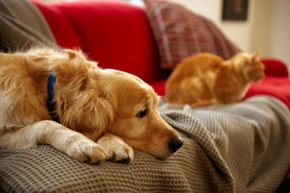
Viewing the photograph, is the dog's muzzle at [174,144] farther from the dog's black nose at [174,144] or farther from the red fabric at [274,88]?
the red fabric at [274,88]

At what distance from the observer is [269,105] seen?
2.07m

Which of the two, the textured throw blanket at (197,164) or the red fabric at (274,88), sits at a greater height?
the textured throw blanket at (197,164)

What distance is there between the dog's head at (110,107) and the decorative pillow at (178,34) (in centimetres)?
175

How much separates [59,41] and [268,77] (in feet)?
5.81

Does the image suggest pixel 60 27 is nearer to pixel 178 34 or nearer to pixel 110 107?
pixel 178 34

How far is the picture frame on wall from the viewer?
429 cm

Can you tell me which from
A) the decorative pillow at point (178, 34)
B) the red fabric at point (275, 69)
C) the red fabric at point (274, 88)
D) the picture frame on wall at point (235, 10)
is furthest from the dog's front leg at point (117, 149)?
the picture frame on wall at point (235, 10)

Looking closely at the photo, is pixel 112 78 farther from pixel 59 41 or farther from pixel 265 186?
pixel 59 41

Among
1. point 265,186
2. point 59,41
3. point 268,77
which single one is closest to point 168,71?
point 268,77

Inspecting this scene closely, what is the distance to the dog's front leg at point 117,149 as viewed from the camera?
3.25 feet

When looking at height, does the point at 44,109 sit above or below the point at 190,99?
above

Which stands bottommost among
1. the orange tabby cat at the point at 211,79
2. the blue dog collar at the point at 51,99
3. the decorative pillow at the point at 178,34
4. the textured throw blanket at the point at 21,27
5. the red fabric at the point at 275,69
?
the red fabric at the point at 275,69

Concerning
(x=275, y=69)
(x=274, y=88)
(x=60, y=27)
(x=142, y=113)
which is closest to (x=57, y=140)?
(x=142, y=113)

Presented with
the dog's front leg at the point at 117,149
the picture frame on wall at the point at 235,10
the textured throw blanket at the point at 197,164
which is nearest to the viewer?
the textured throw blanket at the point at 197,164
